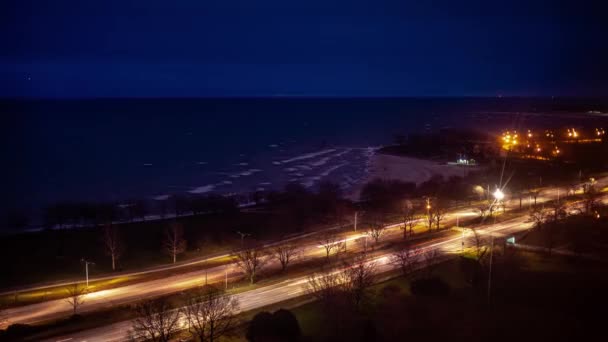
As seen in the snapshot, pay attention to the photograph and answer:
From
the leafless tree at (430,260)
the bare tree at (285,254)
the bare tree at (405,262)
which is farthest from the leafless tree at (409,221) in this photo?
the bare tree at (285,254)

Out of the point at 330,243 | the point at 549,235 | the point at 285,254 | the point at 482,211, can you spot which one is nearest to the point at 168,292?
the point at 285,254

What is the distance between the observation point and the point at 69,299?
1873cm

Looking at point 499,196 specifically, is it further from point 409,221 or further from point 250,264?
point 250,264

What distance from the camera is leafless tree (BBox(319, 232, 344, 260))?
2335cm

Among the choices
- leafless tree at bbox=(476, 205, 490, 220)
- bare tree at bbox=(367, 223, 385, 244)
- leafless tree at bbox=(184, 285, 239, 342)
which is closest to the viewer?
leafless tree at bbox=(184, 285, 239, 342)

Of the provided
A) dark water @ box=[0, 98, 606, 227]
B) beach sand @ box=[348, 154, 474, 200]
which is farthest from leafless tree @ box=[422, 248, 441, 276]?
dark water @ box=[0, 98, 606, 227]

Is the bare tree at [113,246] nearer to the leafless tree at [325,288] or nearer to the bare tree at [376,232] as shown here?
the leafless tree at [325,288]

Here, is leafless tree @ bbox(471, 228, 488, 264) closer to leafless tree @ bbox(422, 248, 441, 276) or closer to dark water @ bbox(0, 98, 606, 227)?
leafless tree @ bbox(422, 248, 441, 276)

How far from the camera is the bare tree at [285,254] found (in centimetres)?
2142

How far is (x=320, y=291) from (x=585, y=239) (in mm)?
14916

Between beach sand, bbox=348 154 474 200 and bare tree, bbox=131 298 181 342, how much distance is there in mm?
28464

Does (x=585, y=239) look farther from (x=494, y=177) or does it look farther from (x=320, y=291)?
(x=494, y=177)

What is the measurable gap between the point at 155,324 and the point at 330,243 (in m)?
11.9

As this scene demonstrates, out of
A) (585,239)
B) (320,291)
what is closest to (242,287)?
(320,291)
